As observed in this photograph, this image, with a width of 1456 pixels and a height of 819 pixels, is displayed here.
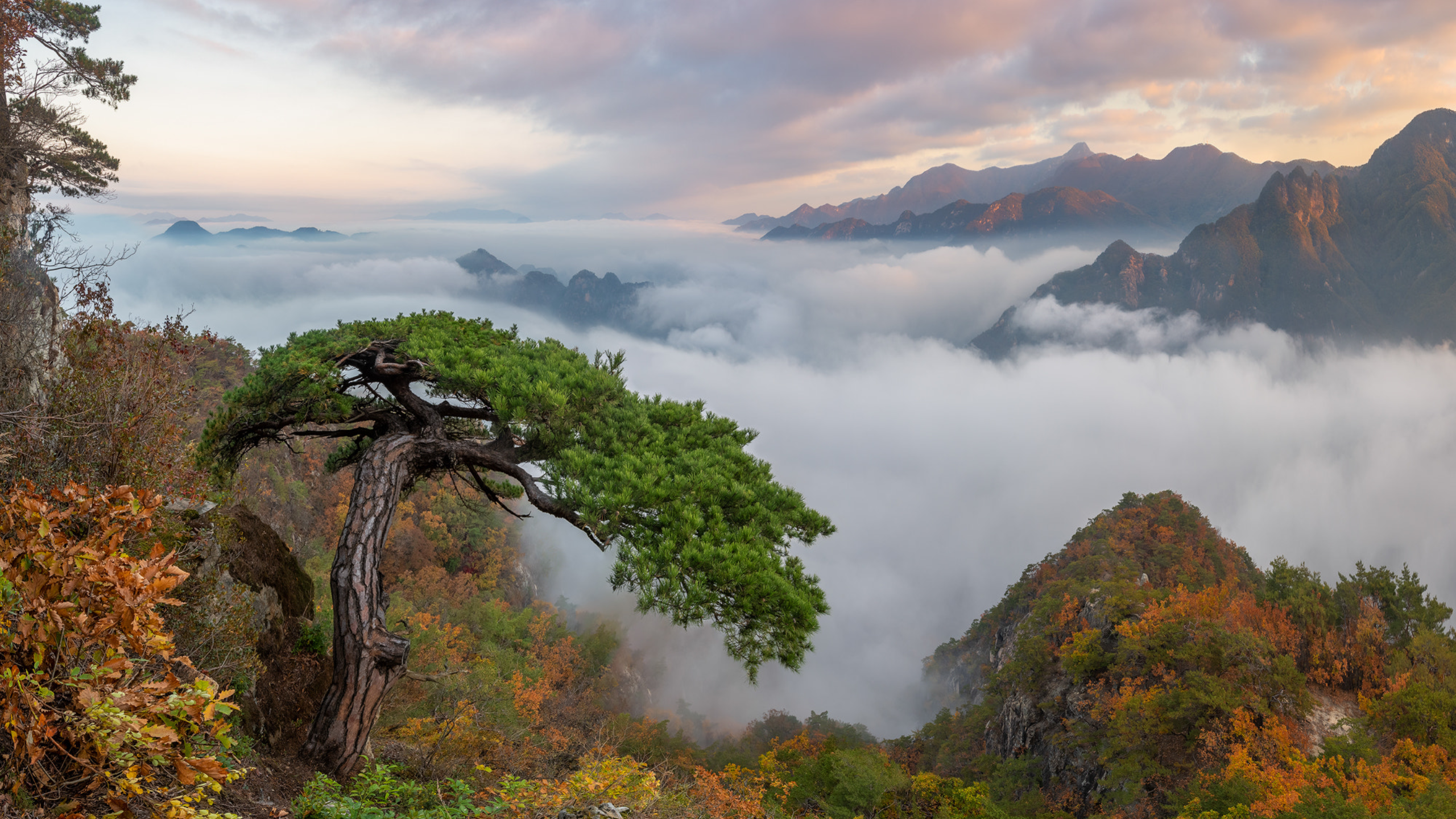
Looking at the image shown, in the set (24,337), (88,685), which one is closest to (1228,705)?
(88,685)

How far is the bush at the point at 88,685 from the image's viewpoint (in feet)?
9.50

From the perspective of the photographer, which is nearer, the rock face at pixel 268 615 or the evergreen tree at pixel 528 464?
the evergreen tree at pixel 528 464

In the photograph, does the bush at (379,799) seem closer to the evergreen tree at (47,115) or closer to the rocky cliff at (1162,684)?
the evergreen tree at (47,115)

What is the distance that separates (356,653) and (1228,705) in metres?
31.0

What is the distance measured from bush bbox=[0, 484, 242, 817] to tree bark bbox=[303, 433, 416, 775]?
3.56 m

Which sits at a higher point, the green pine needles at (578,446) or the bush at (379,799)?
the green pine needles at (578,446)

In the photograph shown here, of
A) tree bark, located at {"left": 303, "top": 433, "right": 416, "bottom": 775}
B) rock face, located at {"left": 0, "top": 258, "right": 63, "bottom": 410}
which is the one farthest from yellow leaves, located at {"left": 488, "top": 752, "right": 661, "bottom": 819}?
rock face, located at {"left": 0, "top": 258, "right": 63, "bottom": 410}


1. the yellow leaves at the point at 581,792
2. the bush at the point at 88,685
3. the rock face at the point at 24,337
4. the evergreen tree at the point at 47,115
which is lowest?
the yellow leaves at the point at 581,792

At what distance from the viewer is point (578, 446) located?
776 cm

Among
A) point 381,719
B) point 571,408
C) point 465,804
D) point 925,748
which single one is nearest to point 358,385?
point 571,408

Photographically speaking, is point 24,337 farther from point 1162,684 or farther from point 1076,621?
point 1076,621

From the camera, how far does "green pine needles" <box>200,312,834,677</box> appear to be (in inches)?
260

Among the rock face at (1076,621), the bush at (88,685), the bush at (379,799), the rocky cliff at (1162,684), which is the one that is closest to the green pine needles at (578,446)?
the bush at (379,799)

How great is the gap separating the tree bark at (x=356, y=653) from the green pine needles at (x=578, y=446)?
32 centimetres
